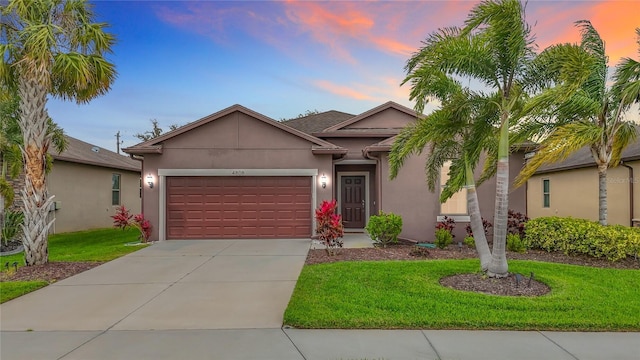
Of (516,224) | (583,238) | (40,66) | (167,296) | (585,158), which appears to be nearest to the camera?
(167,296)

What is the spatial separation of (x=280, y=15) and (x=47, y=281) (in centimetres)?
1019

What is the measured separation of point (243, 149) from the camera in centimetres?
1202

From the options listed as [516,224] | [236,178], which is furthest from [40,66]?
[516,224]

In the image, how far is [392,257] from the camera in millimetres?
8703

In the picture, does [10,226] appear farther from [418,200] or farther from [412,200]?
[418,200]

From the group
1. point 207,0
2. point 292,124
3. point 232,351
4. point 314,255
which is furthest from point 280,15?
point 232,351

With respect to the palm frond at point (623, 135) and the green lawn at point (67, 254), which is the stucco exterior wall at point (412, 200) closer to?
the palm frond at point (623, 135)

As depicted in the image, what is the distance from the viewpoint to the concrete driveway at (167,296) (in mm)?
4593

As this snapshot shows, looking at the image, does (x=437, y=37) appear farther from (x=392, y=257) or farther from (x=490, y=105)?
(x=392, y=257)

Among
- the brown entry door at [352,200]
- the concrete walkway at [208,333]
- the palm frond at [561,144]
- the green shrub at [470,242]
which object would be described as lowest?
the concrete walkway at [208,333]

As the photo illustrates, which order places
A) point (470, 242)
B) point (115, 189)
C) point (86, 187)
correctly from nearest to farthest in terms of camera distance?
point (470, 242), point (86, 187), point (115, 189)

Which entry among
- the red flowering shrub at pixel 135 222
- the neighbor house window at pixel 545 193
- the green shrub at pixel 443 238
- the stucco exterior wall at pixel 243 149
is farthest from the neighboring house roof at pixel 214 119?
the neighbor house window at pixel 545 193

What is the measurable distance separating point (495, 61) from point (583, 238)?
5.49 m

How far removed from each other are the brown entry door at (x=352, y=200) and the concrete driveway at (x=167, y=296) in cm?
523
